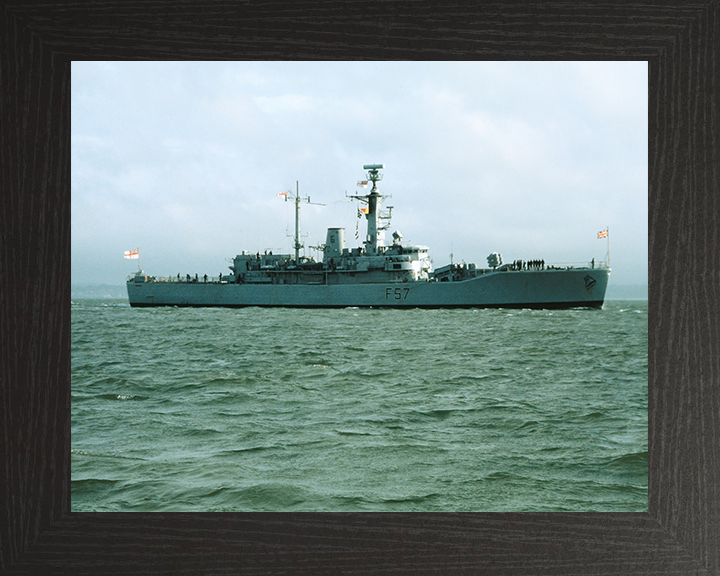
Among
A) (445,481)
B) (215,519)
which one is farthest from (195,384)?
(215,519)

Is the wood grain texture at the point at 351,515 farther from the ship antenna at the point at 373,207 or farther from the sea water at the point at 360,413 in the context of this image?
the ship antenna at the point at 373,207

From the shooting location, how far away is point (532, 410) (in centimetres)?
1154

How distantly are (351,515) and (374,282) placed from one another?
22.7 metres

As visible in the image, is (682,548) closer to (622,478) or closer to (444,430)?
(622,478)

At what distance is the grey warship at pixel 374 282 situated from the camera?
71.5ft

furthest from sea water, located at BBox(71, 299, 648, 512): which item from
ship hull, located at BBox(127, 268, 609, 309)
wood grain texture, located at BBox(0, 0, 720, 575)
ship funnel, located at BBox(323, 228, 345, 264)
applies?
ship funnel, located at BBox(323, 228, 345, 264)

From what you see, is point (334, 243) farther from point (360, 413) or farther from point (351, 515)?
point (351, 515)

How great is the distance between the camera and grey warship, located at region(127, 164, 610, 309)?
21781 mm

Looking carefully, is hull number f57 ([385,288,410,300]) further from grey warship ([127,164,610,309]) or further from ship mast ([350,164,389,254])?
ship mast ([350,164,389,254])

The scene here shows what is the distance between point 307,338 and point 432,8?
1980cm

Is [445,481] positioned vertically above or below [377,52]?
below

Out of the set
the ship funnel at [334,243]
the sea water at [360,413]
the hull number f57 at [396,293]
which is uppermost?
the ship funnel at [334,243]

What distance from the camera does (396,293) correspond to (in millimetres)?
22953

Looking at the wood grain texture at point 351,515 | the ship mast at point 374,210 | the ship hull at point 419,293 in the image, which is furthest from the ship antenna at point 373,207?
the wood grain texture at point 351,515
